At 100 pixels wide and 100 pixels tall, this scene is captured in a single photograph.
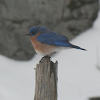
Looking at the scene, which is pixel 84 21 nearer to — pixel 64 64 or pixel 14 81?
pixel 64 64

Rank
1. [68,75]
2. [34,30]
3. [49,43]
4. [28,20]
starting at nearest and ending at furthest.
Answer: [49,43] < [34,30] < [68,75] < [28,20]

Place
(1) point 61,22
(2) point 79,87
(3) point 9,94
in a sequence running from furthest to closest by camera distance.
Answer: (1) point 61,22, (2) point 79,87, (3) point 9,94

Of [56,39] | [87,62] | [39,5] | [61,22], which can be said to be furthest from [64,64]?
[56,39]

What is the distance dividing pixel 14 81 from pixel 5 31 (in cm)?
210

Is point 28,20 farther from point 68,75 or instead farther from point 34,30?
point 34,30

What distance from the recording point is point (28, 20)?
809 cm

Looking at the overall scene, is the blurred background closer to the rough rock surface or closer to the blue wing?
the rough rock surface

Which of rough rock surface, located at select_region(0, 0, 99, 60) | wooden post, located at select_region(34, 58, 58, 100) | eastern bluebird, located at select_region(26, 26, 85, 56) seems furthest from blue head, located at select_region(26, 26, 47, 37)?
rough rock surface, located at select_region(0, 0, 99, 60)

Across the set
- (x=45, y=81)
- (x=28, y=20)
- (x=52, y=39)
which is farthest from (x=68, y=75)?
(x=45, y=81)

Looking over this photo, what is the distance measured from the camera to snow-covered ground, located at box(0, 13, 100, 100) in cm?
625

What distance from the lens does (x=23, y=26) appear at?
316 inches

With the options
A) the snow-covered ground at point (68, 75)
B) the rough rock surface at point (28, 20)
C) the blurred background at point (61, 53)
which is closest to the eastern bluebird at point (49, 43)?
the snow-covered ground at point (68, 75)

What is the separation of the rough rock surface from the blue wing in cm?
384

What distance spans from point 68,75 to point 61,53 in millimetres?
1262
